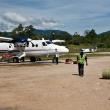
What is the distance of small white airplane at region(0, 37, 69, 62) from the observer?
153 feet

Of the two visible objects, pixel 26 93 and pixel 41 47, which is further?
pixel 41 47

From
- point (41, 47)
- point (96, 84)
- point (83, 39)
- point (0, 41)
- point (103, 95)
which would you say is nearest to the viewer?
point (103, 95)

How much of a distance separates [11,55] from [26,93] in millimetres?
29863

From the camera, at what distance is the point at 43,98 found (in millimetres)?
18031

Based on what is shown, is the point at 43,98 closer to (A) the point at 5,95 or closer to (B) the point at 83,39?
(A) the point at 5,95

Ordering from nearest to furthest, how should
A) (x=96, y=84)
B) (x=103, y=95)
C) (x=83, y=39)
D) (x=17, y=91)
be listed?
(x=103, y=95)
(x=17, y=91)
(x=96, y=84)
(x=83, y=39)

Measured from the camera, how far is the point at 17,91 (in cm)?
2039

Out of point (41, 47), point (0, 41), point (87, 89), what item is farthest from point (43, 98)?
point (0, 41)

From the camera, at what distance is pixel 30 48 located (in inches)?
1891

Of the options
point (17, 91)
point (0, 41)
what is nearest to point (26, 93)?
point (17, 91)

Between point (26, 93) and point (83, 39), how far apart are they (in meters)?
145

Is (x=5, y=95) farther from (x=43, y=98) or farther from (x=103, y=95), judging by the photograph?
(x=103, y=95)

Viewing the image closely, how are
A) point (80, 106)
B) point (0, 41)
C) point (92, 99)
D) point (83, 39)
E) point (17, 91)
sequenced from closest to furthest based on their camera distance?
point (80, 106) → point (92, 99) → point (17, 91) → point (0, 41) → point (83, 39)

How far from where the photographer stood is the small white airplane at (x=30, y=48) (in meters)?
46.8
